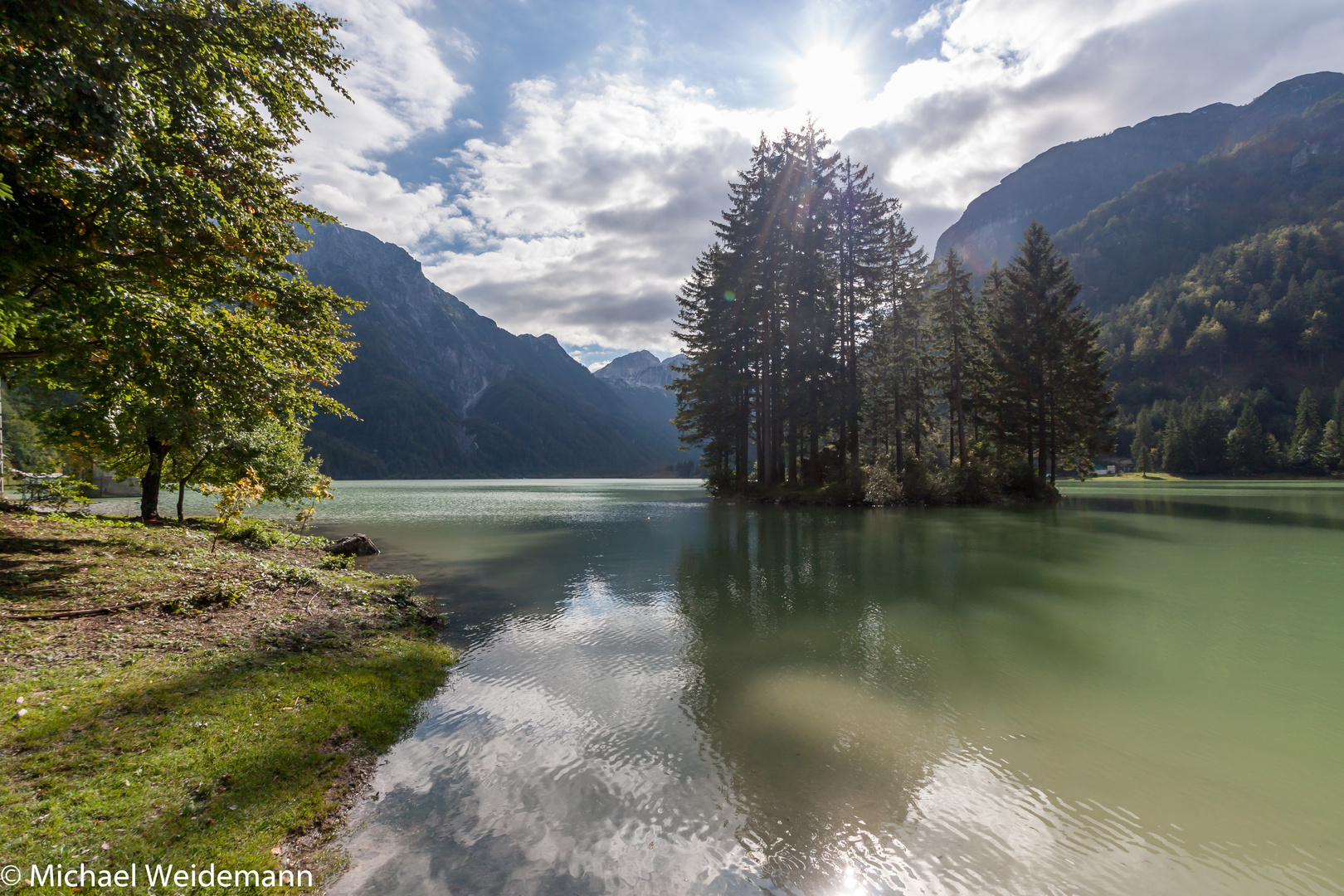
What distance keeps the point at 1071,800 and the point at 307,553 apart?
17436 millimetres

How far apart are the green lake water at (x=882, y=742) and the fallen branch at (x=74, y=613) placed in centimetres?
440

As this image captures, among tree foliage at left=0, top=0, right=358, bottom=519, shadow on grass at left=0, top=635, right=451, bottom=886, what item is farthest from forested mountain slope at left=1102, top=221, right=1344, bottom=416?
shadow on grass at left=0, top=635, right=451, bottom=886

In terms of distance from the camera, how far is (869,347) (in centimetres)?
3684

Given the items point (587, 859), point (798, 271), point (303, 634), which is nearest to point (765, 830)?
point (587, 859)

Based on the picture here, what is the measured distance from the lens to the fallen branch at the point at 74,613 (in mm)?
Result: 6492

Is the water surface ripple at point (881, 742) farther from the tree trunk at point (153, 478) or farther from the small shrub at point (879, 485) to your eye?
the small shrub at point (879, 485)

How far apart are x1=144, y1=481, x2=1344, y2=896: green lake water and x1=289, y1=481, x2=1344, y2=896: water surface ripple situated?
28mm

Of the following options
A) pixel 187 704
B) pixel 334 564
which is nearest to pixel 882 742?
pixel 187 704

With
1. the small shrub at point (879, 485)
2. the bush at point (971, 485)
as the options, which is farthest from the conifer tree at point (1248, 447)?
the small shrub at point (879, 485)

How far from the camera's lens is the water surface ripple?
3.95 metres

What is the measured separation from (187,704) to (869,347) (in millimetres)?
37804

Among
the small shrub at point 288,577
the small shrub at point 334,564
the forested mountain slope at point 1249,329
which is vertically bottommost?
the small shrub at point 334,564

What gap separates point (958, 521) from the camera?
2659cm

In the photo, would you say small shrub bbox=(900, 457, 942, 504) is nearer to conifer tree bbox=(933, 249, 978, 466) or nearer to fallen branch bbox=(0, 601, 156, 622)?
conifer tree bbox=(933, 249, 978, 466)
